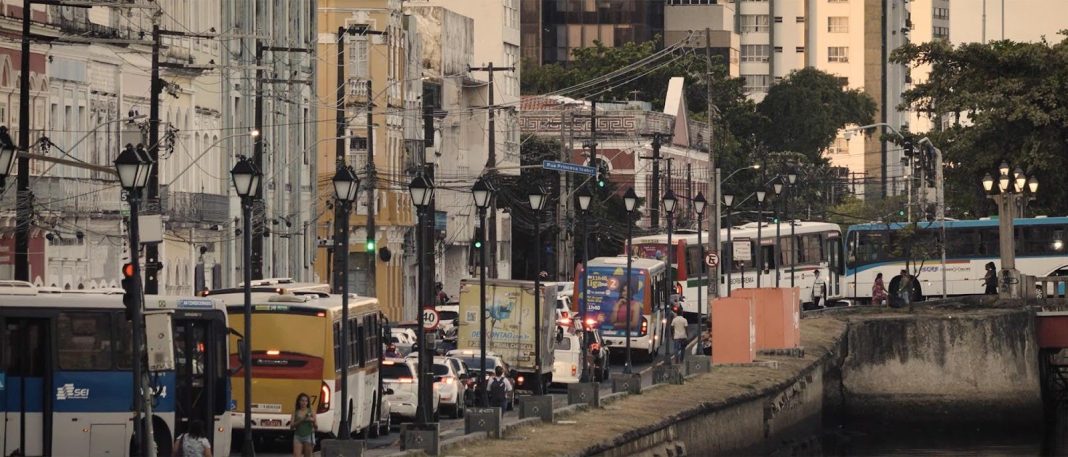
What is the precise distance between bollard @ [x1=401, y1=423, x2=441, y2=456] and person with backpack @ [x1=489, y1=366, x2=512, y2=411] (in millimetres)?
17519

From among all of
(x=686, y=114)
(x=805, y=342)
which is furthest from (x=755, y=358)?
(x=686, y=114)

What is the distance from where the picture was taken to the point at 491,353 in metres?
63.1

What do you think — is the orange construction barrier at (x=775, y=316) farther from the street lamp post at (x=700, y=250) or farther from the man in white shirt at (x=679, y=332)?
the street lamp post at (x=700, y=250)

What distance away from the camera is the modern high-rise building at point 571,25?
7175 inches

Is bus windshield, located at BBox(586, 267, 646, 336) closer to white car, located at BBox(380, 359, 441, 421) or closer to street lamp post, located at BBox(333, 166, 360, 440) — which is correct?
white car, located at BBox(380, 359, 441, 421)

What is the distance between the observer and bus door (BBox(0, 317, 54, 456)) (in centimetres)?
3753

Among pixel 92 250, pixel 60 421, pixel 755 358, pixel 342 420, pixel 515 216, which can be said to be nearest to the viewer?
pixel 60 421

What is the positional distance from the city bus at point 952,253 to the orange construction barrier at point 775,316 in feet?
76.2

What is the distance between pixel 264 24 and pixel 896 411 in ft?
69.4

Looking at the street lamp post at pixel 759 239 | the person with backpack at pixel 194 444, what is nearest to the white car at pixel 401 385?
the person with backpack at pixel 194 444

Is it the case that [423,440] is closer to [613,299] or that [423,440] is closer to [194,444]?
[194,444]

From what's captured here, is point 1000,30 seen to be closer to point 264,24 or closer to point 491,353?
point 264,24

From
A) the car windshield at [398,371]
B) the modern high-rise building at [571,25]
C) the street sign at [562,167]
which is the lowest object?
the car windshield at [398,371]

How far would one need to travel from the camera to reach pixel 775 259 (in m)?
98.1
